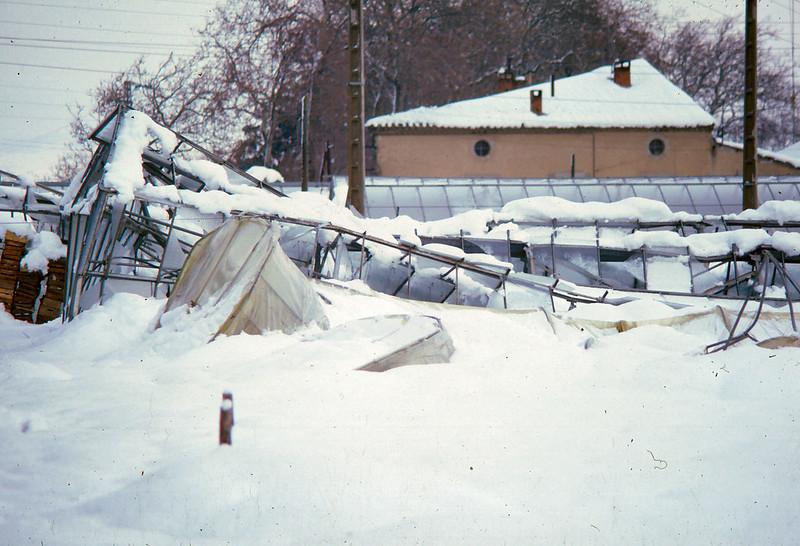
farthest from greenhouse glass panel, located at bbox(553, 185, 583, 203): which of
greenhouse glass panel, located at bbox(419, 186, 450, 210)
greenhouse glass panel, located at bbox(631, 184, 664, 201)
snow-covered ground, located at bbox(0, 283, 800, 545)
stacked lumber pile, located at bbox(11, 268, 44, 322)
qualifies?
stacked lumber pile, located at bbox(11, 268, 44, 322)

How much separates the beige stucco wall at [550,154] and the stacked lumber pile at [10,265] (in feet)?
48.7

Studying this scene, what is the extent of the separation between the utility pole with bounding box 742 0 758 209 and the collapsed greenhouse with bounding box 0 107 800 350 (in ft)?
3.08

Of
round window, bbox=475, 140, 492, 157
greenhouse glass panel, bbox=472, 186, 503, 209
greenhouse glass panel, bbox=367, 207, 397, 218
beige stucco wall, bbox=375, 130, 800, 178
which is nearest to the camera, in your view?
greenhouse glass panel, bbox=367, 207, 397, 218

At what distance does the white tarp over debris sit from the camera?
901cm

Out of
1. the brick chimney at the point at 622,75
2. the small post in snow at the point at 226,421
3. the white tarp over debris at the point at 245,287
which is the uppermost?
the brick chimney at the point at 622,75

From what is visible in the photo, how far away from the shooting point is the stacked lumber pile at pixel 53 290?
1531 centimetres

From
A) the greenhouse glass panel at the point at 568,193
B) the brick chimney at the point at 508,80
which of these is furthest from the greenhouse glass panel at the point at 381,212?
the brick chimney at the point at 508,80

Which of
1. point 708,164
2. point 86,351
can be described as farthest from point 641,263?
point 708,164

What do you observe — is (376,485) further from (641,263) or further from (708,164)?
(708,164)

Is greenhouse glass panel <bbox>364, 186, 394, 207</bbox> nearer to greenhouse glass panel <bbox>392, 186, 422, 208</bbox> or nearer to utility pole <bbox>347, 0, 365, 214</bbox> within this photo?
greenhouse glass panel <bbox>392, 186, 422, 208</bbox>

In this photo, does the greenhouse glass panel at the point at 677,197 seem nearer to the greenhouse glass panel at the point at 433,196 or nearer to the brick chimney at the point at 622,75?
the greenhouse glass panel at the point at 433,196

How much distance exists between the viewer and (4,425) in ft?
20.6

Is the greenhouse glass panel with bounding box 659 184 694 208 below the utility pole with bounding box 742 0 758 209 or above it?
below

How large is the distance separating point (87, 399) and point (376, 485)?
306 cm
